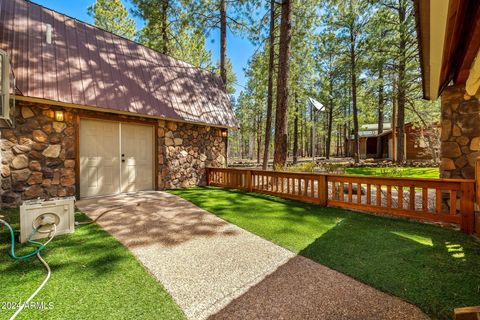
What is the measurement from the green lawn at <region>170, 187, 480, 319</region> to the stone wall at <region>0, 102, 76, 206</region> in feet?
10.1

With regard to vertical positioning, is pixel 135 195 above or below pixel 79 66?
below

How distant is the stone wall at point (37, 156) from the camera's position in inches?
164

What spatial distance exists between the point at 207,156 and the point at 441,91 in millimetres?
6087

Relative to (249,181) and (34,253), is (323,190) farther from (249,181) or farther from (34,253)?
(34,253)

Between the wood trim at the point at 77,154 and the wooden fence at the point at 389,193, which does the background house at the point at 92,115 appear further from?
the wooden fence at the point at 389,193

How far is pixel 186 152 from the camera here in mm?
7098

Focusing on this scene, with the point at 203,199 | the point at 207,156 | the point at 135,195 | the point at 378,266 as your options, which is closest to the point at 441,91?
the point at 378,266

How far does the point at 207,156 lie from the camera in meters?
7.72

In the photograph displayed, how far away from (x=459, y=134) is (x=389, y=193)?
1610 mm

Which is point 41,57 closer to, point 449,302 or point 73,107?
point 73,107

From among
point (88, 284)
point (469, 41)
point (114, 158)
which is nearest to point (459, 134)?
point (469, 41)

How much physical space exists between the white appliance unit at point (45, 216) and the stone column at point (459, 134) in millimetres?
6012

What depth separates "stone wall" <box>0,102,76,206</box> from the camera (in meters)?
4.16

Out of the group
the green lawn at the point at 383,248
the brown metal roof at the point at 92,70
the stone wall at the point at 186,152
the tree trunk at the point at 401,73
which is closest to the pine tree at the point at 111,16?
the brown metal roof at the point at 92,70
